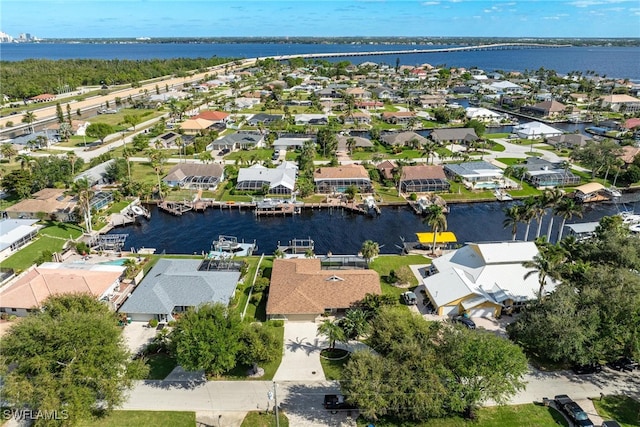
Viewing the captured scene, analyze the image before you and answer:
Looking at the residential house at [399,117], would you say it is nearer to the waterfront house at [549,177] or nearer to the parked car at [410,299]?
the waterfront house at [549,177]

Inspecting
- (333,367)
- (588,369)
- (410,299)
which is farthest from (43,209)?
(588,369)

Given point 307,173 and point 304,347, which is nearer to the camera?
point 304,347

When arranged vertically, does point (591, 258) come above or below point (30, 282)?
above

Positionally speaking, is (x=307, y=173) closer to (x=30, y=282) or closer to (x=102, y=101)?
(x=30, y=282)

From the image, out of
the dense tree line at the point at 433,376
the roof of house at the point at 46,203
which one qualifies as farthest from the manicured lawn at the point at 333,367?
the roof of house at the point at 46,203

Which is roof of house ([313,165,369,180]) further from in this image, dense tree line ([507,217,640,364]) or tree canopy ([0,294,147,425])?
tree canopy ([0,294,147,425])

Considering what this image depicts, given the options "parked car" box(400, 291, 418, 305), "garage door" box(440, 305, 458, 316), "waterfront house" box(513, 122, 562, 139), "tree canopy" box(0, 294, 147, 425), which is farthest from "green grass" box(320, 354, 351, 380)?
"waterfront house" box(513, 122, 562, 139)

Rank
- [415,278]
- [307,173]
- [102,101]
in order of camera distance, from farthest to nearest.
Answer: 1. [102,101]
2. [307,173]
3. [415,278]

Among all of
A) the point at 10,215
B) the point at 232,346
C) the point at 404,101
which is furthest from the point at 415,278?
the point at 404,101
